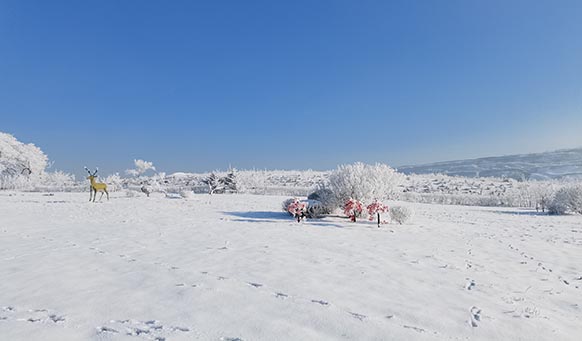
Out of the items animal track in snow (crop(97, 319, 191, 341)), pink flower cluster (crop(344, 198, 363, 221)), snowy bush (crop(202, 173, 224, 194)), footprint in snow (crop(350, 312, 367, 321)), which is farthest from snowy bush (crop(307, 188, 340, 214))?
snowy bush (crop(202, 173, 224, 194))

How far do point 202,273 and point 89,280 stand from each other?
1.84m

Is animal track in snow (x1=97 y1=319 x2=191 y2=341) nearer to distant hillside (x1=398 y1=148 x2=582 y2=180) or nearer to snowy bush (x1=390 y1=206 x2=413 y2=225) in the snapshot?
snowy bush (x1=390 y1=206 x2=413 y2=225)

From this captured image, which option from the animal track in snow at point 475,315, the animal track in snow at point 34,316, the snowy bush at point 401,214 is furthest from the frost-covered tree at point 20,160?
the animal track in snow at point 475,315

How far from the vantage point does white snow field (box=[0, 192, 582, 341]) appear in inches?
165

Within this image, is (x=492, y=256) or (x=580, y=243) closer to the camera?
(x=492, y=256)

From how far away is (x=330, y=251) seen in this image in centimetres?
852

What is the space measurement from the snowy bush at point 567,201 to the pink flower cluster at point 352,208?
1489 cm

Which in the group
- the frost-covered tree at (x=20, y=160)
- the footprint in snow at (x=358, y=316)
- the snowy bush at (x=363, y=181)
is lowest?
the footprint in snow at (x=358, y=316)

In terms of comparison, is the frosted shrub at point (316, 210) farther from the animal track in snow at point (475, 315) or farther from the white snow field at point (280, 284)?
the animal track in snow at point (475, 315)

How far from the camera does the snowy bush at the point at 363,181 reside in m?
15.5

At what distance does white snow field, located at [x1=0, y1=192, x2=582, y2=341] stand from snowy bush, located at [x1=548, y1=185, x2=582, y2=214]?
39.3 ft

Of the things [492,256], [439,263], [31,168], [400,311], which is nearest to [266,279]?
[400,311]

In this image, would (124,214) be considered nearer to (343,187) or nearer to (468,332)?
(343,187)

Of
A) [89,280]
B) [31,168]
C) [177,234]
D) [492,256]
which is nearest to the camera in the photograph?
[89,280]
